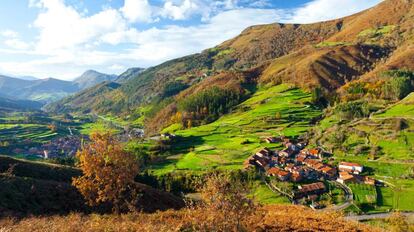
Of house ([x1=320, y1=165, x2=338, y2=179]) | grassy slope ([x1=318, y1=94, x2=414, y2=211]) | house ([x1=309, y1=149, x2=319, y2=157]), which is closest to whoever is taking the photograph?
grassy slope ([x1=318, y1=94, x2=414, y2=211])

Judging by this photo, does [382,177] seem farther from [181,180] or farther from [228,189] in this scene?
[228,189]

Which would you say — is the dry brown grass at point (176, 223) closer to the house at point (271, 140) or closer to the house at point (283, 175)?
the house at point (283, 175)

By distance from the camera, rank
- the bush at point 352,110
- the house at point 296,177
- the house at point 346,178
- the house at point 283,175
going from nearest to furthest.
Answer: the house at point 346,178, the house at point 296,177, the house at point 283,175, the bush at point 352,110

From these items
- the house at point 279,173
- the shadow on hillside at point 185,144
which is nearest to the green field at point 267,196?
the house at point 279,173

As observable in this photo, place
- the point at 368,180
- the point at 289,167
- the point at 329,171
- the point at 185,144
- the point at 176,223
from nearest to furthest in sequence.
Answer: the point at 176,223 → the point at 368,180 → the point at 329,171 → the point at 289,167 → the point at 185,144

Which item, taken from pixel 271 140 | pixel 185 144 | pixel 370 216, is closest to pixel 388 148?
pixel 271 140

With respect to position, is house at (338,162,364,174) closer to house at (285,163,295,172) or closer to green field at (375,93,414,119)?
house at (285,163,295,172)

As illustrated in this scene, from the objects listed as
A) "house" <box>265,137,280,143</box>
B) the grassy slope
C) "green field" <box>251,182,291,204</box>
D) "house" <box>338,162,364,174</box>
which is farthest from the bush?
"green field" <box>251,182,291,204</box>

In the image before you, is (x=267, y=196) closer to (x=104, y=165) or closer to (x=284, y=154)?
(x=284, y=154)
